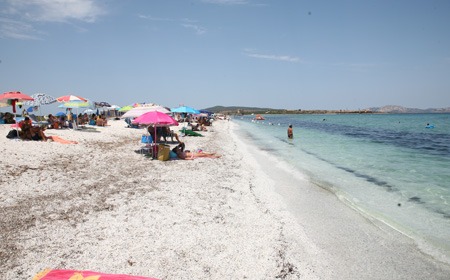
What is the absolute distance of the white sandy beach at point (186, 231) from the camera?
4.12m

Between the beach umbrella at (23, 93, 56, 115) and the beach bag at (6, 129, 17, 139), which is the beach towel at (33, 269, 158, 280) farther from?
the beach umbrella at (23, 93, 56, 115)

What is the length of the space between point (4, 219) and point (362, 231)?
706 centimetres

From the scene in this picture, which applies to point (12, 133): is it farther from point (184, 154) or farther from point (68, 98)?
point (184, 154)

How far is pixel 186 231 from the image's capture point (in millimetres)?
5227

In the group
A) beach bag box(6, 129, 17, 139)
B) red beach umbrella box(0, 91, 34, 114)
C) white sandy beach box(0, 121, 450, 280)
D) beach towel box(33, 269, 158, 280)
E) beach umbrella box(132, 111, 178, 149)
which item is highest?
red beach umbrella box(0, 91, 34, 114)

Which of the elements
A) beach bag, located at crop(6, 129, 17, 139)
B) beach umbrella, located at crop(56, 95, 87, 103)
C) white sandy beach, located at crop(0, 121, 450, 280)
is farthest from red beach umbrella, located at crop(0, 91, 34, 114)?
white sandy beach, located at crop(0, 121, 450, 280)

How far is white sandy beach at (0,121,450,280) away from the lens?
13.5ft

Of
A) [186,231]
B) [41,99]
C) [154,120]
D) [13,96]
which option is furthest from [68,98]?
[186,231]

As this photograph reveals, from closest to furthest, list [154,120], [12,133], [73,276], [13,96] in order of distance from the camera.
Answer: [73,276] → [154,120] → [12,133] → [13,96]

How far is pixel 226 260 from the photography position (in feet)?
14.1

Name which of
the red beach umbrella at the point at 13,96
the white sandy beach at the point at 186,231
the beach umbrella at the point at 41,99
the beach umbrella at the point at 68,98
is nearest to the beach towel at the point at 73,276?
the white sandy beach at the point at 186,231

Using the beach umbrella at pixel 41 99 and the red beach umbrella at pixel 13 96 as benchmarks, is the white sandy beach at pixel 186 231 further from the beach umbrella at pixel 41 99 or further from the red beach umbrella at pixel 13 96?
the beach umbrella at pixel 41 99

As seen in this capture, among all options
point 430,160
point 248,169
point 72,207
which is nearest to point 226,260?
point 72,207

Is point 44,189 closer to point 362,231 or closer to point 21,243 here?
point 21,243
